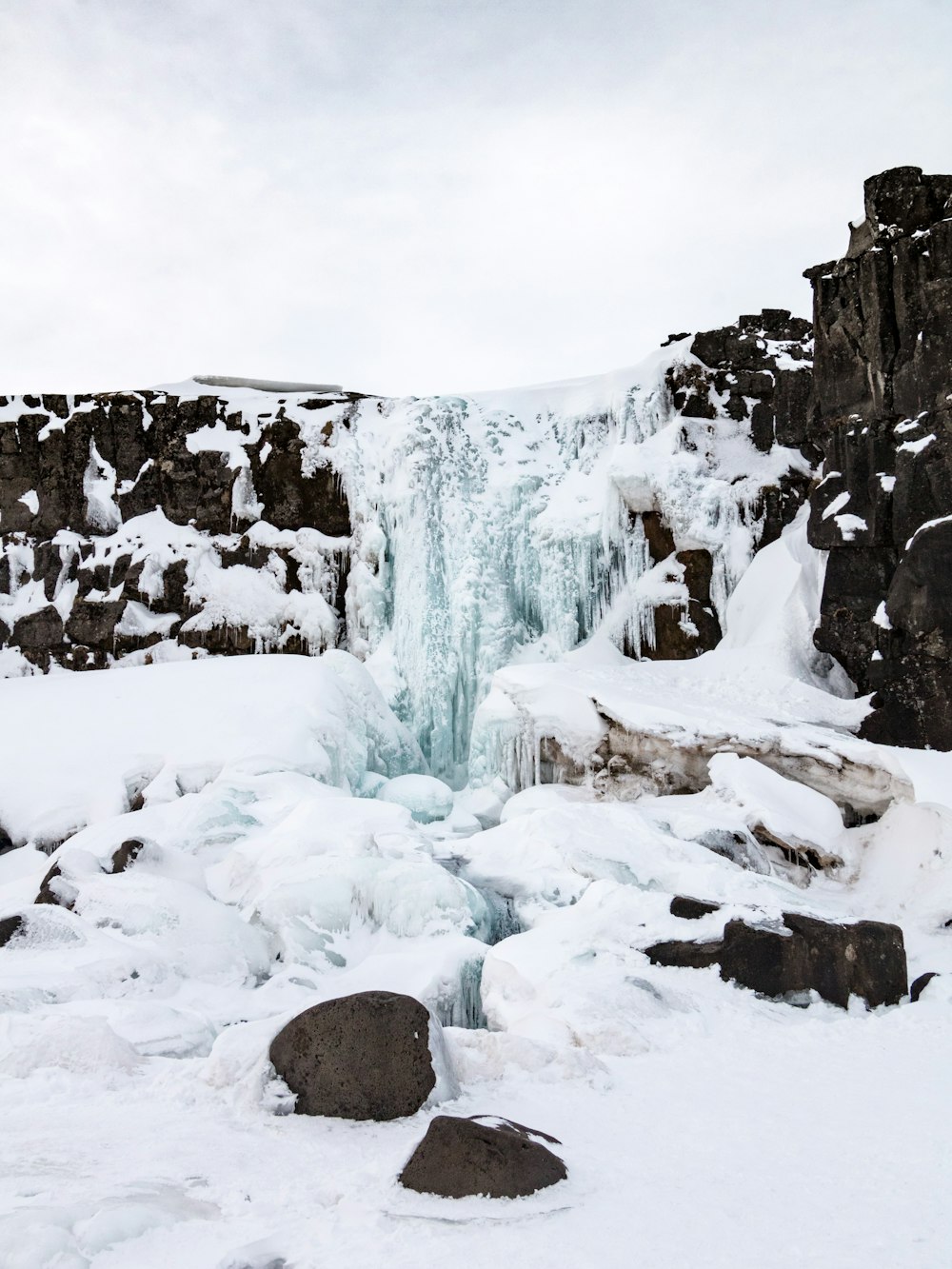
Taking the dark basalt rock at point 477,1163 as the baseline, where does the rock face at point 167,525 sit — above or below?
above

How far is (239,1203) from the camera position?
10.7ft

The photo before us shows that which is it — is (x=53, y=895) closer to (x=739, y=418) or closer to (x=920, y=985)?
(x=920, y=985)

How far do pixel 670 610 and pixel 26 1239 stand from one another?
14557mm

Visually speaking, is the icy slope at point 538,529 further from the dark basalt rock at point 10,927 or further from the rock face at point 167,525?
the dark basalt rock at point 10,927

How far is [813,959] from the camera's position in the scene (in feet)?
21.8

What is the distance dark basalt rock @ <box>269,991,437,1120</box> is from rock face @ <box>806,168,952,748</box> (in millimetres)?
9376

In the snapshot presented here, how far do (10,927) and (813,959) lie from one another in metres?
5.62

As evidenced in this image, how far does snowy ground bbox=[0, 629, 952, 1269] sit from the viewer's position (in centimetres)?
317

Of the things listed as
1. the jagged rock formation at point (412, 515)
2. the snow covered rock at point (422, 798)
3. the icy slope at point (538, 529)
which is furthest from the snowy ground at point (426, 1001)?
the jagged rock formation at point (412, 515)

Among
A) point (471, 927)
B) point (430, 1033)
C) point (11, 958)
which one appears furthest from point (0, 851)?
point (430, 1033)

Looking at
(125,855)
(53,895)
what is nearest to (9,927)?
(53,895)

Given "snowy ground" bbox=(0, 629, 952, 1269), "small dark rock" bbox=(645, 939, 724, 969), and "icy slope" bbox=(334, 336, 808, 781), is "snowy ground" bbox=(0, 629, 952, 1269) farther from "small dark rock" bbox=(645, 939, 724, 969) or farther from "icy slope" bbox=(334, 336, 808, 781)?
"icy slope" bbox=(334, 336, 808, 781)

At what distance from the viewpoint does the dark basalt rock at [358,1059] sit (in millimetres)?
4316

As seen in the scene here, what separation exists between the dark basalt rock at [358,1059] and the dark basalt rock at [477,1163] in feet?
2.58
